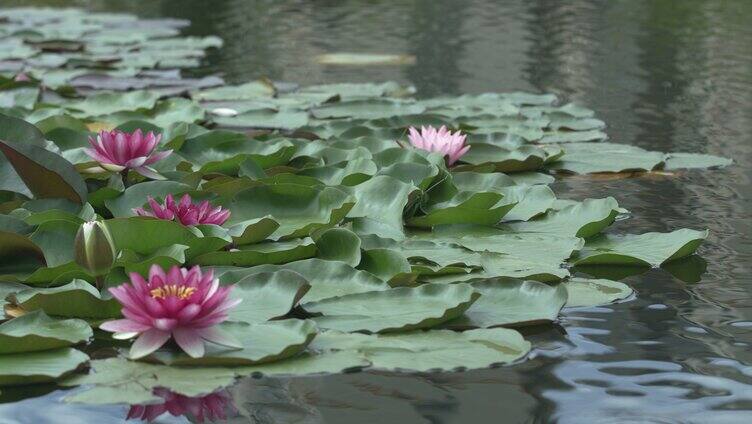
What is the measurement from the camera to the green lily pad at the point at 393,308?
1.71m

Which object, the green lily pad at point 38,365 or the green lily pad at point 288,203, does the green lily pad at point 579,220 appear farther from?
the green lily pad at point 38,365

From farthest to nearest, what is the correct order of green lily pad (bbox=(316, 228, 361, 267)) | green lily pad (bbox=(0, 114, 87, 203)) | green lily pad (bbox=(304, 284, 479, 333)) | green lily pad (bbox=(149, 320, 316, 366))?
green lily pad (bbox=(0, 114, 87, 203)) → green lily pad (bbox=(316, 228, 361, 267)) → green lily pad (bbox=(304, 284, 479, 333)) → green lily pad (bbox=(149, 320, 316, 366))

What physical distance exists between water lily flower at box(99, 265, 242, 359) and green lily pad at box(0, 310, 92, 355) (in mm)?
110

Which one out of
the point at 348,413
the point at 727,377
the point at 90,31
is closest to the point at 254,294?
the point at 348,413

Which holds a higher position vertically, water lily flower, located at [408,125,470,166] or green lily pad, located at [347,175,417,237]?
water lily flower, located at [408,125,470,166]

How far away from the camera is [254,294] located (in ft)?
5.86

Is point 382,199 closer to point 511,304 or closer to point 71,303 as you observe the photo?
point 511,304

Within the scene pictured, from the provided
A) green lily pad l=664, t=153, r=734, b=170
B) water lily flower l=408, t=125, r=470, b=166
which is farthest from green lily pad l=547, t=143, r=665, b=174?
water lily flower l=408, t=125, r=470, b=166

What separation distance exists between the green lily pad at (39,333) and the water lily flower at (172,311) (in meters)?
0.11

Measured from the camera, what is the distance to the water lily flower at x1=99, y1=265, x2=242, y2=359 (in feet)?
4.96

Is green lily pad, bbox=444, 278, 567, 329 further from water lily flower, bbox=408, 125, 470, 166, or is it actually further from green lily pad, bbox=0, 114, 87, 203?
water lily flower, bbox=408, 125, 470, 166

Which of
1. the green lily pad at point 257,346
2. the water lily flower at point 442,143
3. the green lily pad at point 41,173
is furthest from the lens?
the water lily flower at point 442,143

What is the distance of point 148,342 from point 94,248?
325mm

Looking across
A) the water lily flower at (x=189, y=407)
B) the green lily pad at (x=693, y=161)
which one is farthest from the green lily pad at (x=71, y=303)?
the green lily pad at (x=693, y=161)
